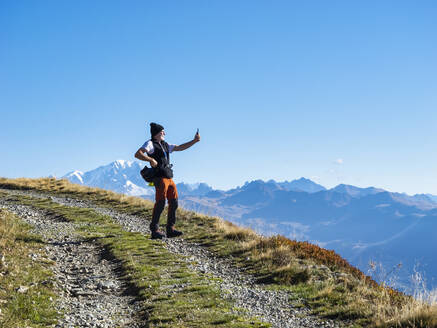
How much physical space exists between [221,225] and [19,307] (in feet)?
39.0

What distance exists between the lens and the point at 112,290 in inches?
351

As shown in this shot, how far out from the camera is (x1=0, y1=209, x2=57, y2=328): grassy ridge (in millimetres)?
6566

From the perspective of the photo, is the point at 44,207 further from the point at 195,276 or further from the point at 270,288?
the point at 270,288

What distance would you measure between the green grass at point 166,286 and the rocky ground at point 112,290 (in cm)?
31

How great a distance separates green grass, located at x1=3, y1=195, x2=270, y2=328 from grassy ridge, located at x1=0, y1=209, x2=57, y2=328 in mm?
1954

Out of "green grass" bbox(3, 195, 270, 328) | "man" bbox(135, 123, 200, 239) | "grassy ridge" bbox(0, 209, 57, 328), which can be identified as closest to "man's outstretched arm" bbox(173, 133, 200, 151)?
"man" bbox(135, 123, 200, 239)

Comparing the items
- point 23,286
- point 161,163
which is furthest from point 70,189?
point 23,286

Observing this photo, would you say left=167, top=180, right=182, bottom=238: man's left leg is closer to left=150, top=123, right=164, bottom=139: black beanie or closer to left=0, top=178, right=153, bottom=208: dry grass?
left=150, top=123, right=164, bottom=139: black beanie

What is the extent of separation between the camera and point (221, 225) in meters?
18.1

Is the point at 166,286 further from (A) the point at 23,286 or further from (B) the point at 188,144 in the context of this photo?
(B) the point at 188,144

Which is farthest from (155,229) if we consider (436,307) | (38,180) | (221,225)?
(38,180)

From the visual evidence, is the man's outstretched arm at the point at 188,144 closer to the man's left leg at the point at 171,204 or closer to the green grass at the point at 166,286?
the man's left leg at the point at 171,204

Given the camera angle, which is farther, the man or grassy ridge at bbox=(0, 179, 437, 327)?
the man

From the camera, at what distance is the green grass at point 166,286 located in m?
7.01
